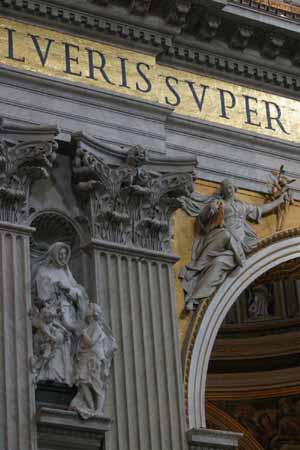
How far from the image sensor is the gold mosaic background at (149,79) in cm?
1739

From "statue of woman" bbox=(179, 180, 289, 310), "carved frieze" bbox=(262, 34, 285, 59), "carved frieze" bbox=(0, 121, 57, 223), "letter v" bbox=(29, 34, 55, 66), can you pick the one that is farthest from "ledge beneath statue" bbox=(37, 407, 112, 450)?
"carved frieze" bbox=(262, 34, 285, 59)

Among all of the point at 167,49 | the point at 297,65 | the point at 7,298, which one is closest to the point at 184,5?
the point at 167,49

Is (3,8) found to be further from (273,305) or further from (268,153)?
(273,305)

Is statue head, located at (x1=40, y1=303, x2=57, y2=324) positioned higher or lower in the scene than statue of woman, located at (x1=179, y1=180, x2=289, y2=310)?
lower

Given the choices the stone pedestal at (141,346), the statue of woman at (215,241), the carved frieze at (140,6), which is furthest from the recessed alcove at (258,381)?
the stone pedestal at (141,346)

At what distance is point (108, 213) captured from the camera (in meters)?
16.9

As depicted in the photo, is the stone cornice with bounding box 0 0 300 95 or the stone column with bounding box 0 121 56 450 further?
the stone cornice with bounding box 0 0 300 95

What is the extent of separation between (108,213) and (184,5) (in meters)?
2.98

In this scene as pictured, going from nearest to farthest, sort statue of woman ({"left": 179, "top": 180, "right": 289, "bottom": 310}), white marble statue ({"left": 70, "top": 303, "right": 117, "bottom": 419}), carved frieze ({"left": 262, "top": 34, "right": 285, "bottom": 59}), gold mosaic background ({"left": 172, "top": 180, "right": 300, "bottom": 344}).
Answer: white marble statue ({"left": 70, "top": 303, "right": 117, "bottom": 419}) → gold mosaic background ({"left": 172, "top": 180, "right": 300, "bottom": 344}) → statue of woman ({"left": 179, "top": 180, "right": 289, "bottom": 310}) → carved frieze ({"left": 262, "top": 34, "right": 285, "bottom": 59})

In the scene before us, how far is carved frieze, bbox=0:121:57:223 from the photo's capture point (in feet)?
53.5

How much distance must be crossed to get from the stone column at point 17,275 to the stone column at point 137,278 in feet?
2.01

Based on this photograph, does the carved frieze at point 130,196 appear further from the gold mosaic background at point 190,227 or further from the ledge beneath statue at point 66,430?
the ledge beneath statue at point 66,430

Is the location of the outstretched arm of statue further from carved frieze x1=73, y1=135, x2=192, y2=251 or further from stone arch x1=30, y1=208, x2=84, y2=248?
stone arch x1=30, y1=208, x2=84, y2=248

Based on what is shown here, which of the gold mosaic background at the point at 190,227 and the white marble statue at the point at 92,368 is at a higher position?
the gold mosaic background at the point at 190,227
